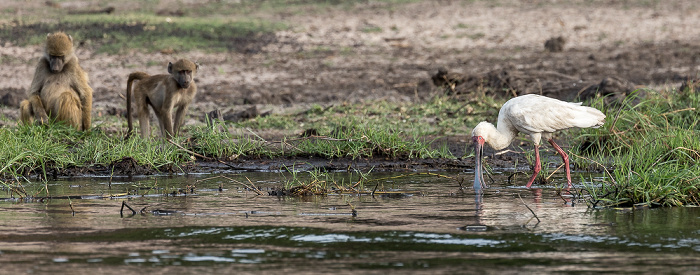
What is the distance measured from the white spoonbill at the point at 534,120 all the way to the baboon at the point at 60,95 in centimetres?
481

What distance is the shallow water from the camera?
490 cm

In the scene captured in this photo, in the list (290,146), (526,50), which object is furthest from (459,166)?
(526,50)

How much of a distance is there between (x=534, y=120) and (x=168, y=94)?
13.6 ft

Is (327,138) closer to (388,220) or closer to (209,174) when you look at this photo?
(209,174)

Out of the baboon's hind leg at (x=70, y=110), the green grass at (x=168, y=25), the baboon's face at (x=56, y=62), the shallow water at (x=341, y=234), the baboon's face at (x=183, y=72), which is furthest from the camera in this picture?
the green grass at (x=168, y=25)

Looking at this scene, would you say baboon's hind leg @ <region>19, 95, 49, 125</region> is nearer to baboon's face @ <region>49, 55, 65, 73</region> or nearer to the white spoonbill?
baboon's face @ <region>49, 55, 65, 73</region>

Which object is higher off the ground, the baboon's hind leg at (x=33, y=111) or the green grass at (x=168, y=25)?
the green grass at (x=168, y=25)

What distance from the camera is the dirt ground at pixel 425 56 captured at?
14164 millimetres

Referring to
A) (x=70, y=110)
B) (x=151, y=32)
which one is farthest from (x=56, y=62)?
(x=151, y=32)

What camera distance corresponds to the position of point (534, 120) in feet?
27.3

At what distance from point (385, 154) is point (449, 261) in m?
4.92

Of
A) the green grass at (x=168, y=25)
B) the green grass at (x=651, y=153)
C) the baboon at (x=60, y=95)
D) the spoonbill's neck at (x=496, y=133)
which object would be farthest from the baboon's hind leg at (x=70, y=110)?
the green grass at (x=168, y=25)

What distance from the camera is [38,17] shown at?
774 inches

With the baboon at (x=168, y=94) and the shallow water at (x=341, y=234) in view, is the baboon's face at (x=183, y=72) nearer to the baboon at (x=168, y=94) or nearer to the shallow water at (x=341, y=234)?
the baboon at (x=168, y=94)
